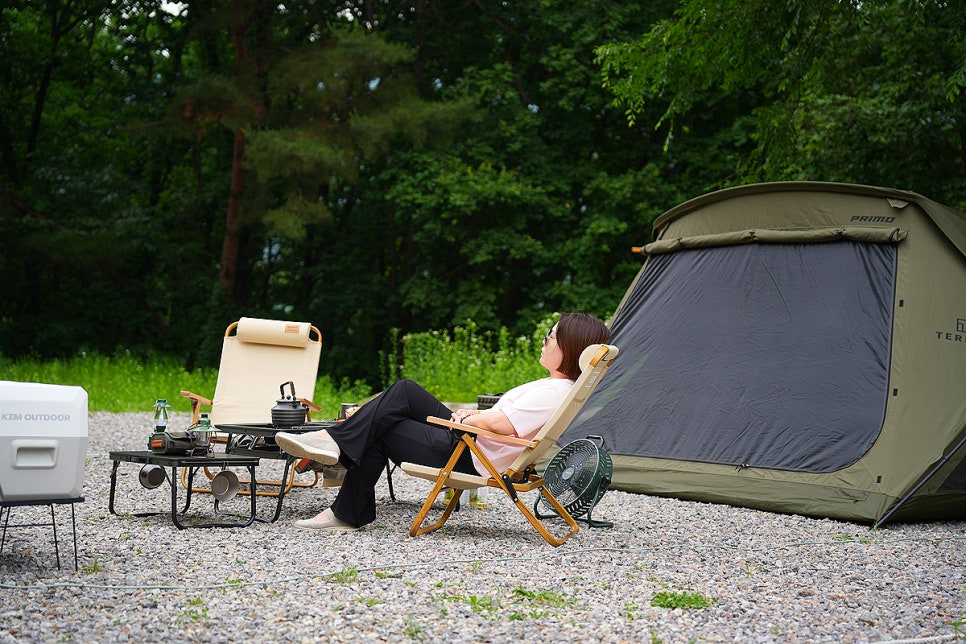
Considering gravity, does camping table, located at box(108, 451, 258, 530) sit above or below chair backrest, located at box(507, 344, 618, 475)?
below

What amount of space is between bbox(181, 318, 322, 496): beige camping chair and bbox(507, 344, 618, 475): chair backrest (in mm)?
2233

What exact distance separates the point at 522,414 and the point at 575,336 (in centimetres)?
41

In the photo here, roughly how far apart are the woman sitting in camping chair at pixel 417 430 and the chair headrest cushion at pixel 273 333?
2019 millimetres

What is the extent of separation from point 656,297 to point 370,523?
7.65 ft

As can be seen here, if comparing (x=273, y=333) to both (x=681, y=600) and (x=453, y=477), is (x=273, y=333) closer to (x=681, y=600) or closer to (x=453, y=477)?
(x=453, y=477)

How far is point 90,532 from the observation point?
12.6 ft

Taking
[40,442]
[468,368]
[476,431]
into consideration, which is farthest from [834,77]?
[40,442]

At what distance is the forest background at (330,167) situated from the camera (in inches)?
540

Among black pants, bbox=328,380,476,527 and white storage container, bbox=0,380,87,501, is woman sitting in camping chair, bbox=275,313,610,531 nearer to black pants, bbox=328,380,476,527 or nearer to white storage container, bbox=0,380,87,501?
black pants, bbox=328,380,476,527

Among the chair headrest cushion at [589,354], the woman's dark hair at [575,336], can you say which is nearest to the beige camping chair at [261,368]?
the woman's dark hair at [575,336]

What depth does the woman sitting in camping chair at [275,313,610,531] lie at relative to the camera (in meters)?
3.95

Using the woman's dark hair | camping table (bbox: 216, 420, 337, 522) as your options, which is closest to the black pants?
camping table (bbox: 216, 420, 337, 522)

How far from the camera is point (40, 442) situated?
2.99m

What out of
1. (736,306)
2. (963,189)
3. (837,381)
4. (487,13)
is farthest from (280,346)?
(487,13)
